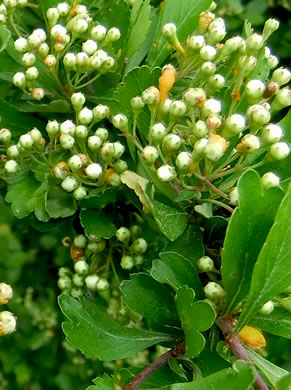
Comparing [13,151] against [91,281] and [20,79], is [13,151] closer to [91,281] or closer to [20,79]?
[20,79]

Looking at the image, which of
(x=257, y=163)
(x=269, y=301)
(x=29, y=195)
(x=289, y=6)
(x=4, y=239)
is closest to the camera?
(x=269, y=301)

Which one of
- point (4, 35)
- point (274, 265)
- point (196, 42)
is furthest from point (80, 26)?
point (274, 265)

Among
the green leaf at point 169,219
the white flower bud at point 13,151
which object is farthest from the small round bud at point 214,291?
the white flower bud at point 13,151

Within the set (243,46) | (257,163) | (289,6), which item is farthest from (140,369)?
(289,6)

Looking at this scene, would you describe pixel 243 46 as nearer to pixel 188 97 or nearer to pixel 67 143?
pixel 188 97

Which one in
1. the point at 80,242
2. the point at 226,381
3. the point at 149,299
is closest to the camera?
the point at 226,381

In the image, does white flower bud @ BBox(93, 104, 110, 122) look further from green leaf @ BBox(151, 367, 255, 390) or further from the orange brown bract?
green leaf @ BBox(151, 367, 255, 390)
